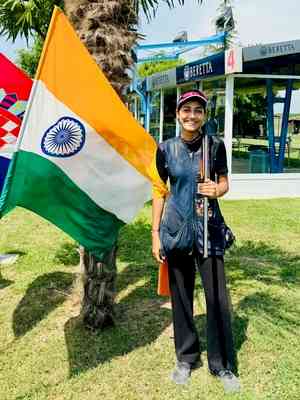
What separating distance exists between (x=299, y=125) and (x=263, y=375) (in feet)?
35.6

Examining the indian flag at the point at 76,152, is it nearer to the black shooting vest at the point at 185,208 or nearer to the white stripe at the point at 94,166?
the white stripe at the point at 94,166

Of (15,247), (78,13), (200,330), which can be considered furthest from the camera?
(15,247)

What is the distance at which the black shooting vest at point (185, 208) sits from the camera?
3127 millimetres

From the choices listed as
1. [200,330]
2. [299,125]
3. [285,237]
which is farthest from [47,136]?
[299,125]

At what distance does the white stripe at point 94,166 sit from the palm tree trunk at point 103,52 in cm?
67

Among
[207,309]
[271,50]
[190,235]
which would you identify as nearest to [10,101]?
[190,235]

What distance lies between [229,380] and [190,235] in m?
1.11

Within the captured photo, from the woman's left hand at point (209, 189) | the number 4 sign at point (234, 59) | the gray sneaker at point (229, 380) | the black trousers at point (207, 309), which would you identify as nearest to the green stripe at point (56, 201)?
the black trousers at point (207, 309)

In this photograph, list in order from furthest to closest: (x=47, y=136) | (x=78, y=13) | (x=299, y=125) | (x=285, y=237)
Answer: (x=299, y=125)
(x=285, y=237)
(x=78, y=13)
(x=47, y=136)

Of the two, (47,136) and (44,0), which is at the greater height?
(44,0)

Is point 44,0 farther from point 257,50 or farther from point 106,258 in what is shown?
point 106,258

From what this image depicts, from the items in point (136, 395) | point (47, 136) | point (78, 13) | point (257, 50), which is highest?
point (257, 50)

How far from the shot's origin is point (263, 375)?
3510mm

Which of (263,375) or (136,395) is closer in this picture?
(136,395)
